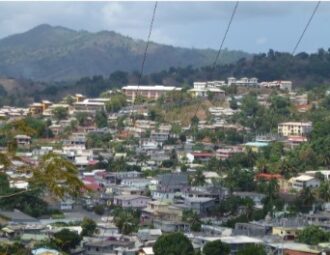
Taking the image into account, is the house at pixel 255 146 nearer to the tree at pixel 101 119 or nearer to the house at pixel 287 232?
the tree at pixel 101 119

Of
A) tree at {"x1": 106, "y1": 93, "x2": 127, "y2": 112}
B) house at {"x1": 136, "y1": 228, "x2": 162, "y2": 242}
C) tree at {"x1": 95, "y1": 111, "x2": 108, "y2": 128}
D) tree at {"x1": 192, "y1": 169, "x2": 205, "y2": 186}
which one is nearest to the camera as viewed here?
house at {"x1": 136, "y1": 228, "x2": 162, "y2": 242}

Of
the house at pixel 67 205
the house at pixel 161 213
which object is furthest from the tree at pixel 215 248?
the house at pixel 67 205

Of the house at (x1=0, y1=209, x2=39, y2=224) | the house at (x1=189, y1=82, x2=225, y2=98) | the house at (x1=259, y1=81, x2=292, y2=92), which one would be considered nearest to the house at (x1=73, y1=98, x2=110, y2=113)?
the house at (x1=189, y1=82, x2=225, y2=98)

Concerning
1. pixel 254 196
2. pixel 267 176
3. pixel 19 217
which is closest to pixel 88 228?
pixel 19 217

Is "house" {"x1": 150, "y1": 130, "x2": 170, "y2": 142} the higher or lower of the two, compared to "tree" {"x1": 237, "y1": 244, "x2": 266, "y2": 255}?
higher

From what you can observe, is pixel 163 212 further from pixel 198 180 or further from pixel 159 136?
pixel 159 136

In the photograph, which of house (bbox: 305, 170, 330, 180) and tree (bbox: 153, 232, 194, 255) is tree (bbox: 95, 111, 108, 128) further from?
tree (bbox: 153, 232, 194, 255)
